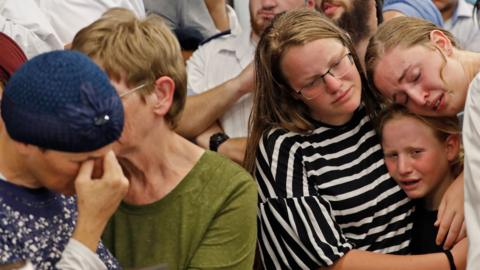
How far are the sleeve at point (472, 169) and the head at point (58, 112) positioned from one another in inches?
35.0

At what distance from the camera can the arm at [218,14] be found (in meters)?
3.76

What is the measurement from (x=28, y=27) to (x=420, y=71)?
122cm

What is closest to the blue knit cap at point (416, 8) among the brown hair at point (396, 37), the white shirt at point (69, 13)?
the brown hair at point (396, 37)

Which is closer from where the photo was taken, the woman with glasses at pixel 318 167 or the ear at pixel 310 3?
the woman with glasses at pixel 318 167

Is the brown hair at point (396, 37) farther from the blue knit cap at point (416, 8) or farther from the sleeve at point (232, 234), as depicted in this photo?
the blue knit cap at point (416, 8)

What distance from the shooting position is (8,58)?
226 cm

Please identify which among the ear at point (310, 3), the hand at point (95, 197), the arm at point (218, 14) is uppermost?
the hand at point (95, 197)

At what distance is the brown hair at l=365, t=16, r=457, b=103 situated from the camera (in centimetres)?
238

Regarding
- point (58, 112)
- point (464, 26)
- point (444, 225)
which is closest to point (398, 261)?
point (444, 225)

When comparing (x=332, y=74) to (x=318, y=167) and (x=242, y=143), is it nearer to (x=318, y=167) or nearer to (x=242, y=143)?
(x=318, y=167)

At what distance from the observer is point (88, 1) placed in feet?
10.5

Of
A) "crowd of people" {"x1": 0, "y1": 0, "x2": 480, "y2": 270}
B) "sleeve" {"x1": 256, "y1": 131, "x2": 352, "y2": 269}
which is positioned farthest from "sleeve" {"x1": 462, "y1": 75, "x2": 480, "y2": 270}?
"sleeve" {"x1": 256, "y1": 131, "x2": 352, "y2": 269}

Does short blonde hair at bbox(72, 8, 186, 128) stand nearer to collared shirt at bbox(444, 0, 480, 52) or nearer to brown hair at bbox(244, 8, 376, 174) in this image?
brown hair at bbox(244, 8, 376, 174)

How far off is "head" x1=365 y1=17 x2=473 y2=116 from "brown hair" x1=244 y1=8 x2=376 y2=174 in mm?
89
